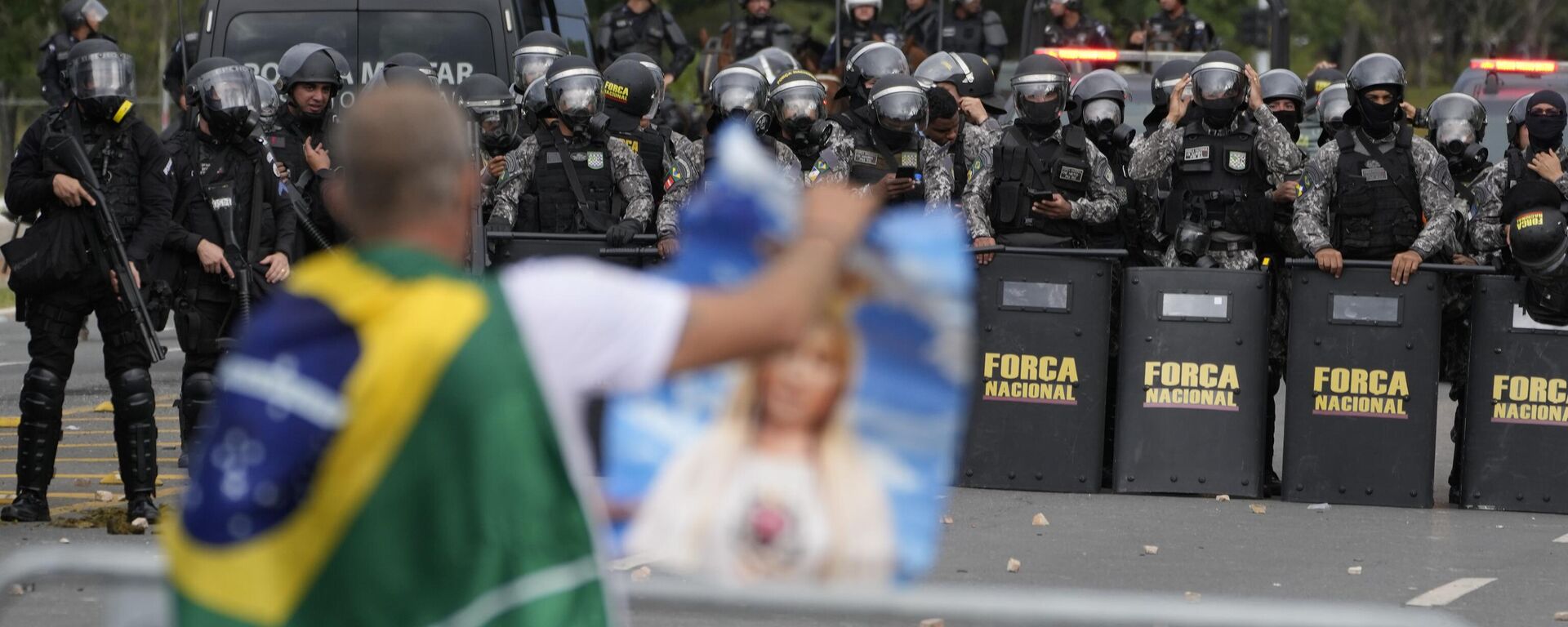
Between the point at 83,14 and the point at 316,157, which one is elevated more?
the point at 83,14

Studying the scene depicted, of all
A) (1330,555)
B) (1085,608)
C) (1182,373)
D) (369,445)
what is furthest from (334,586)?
(1182,373)

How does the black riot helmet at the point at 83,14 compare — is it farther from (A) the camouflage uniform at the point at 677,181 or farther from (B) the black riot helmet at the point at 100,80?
(B) the black riot helmet at the point at 100,80

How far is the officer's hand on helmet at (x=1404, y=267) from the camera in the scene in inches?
377

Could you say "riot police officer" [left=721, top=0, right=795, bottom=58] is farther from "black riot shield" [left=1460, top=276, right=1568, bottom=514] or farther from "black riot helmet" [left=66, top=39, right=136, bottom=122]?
"black riot helmet" [left=66, top=39, right=136, bottom=122]

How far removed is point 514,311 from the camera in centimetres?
243

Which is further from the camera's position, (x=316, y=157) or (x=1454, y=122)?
(x=1454, y=122)

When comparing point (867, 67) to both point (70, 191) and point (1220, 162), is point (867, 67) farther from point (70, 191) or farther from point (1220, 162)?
point (70, 191)

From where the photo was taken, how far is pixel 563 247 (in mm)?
10430

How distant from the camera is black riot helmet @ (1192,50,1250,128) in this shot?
10375 mm

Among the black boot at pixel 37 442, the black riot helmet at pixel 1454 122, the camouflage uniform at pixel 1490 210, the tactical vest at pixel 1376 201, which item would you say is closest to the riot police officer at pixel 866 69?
the tactical vest at pixel 1376 201

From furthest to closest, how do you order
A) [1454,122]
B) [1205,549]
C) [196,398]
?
[1454,122] < [196,398] < [1205,549]

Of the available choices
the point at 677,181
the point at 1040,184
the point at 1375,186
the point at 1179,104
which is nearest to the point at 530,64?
the point at 677,181

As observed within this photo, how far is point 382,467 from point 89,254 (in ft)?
21.7

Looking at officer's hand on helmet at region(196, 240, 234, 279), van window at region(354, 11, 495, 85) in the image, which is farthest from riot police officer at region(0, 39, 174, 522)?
van window at region(354, 11, 495, 85)
